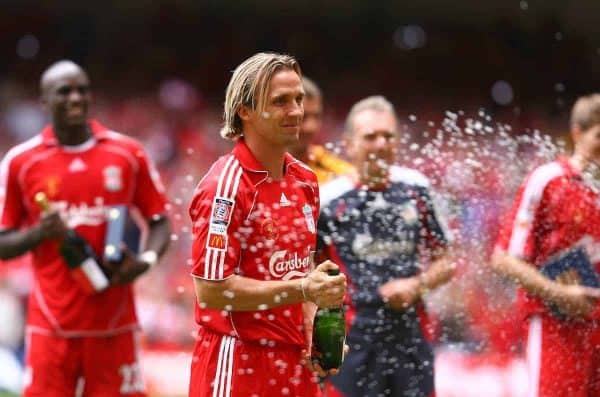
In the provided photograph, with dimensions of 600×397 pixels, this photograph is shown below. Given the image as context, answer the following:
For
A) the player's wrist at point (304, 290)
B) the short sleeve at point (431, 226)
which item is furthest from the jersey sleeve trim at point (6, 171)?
the player's wrist at point (304, 290)

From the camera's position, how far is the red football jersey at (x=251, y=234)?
14.8ft

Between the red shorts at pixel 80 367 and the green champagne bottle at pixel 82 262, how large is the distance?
0.95 ft

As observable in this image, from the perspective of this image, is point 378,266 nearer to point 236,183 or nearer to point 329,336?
point 329,336

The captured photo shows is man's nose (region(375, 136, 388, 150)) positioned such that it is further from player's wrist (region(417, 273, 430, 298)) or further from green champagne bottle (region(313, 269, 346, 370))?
green champagne bottle (region(313, 269, 346, 370))

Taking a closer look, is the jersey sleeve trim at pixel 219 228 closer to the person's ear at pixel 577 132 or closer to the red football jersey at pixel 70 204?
the red football jersey at pixel 70 204

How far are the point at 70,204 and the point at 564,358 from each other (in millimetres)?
2699

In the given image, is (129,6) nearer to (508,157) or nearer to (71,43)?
(71,43)

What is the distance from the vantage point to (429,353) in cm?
638

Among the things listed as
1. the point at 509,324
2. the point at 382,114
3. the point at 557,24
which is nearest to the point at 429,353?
the point at 509,324

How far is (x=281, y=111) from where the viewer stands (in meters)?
4.64

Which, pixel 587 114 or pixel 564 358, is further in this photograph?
pixel 587 114

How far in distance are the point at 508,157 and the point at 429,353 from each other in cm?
131

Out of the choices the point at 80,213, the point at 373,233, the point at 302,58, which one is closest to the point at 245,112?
the point at 373,233

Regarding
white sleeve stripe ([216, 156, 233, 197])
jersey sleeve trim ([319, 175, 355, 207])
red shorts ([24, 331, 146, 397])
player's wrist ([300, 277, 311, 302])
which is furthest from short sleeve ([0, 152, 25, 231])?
player's wrist ([300, 277, 311, 302])
